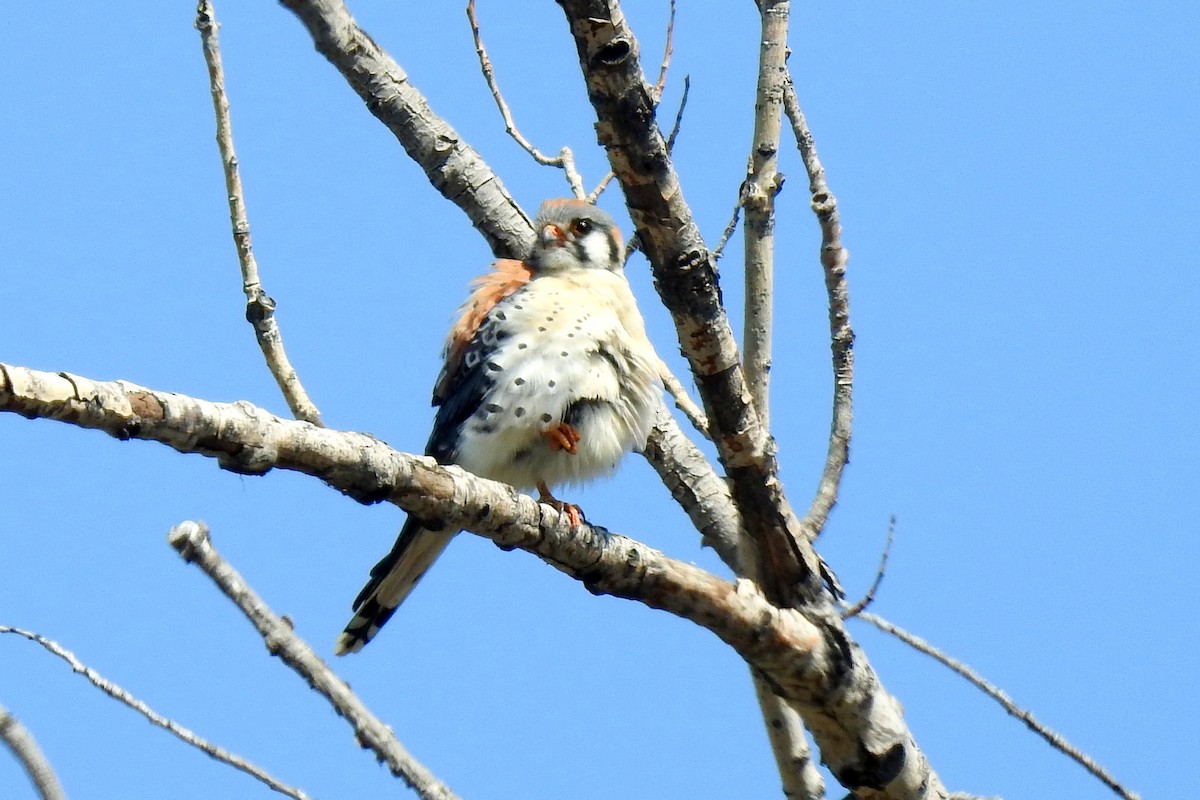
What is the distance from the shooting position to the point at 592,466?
15.2ft

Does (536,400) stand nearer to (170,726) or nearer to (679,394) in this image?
(679,394)

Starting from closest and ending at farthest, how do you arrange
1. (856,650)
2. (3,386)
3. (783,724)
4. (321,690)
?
(3,386)
(321,690)
(856,650)
(783,724)

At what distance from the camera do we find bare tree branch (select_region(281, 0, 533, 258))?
181 inches

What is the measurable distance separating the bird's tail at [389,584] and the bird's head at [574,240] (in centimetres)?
122

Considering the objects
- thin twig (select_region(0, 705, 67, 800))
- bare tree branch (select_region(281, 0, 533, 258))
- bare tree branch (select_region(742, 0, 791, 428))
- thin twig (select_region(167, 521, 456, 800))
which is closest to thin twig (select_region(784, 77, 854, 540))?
bare tree branch (select_region(742, 0, 791, 428))

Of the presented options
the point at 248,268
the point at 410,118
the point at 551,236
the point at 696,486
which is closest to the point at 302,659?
the point at 248,268

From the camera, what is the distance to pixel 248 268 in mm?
3785

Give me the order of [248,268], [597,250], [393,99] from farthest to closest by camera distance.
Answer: [597,250]
[393,99]
[248,268]

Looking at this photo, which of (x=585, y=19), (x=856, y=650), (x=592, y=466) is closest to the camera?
(x=585, y=19)

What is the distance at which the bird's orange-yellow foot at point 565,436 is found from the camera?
450cm

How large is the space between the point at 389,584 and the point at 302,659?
1.62m

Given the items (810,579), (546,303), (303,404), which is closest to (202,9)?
(303,404)

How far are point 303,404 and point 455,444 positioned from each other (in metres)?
0.98

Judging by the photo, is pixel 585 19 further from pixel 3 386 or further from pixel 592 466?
pixel 592 466
